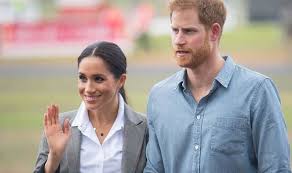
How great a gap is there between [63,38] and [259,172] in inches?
1060

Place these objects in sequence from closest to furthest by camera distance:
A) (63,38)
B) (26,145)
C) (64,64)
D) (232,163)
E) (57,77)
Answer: (232,163) < (26,145) < (57,77) < (64,64) < (63,38)

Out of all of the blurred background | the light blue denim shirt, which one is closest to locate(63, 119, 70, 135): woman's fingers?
the light blue denim shirt

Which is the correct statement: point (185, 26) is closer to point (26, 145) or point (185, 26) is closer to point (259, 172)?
point (259, 172)

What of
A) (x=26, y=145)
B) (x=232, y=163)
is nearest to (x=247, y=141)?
(x=232, y=163)

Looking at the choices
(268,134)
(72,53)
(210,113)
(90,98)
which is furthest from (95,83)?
(72,53)

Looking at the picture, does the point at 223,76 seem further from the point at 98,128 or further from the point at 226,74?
the point at 98,128

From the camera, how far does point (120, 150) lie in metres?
4.27

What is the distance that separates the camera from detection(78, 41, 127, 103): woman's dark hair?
4.29 meters

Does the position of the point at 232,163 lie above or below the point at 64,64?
above

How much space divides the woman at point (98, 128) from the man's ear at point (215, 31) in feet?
1.79

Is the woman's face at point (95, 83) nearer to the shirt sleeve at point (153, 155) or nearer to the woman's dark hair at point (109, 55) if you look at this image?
the woman's dark hair at point (109, 55)

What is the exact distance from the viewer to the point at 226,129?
A: 396 centimetres

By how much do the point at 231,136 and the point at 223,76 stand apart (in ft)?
1.08

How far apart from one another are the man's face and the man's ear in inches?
1.6
